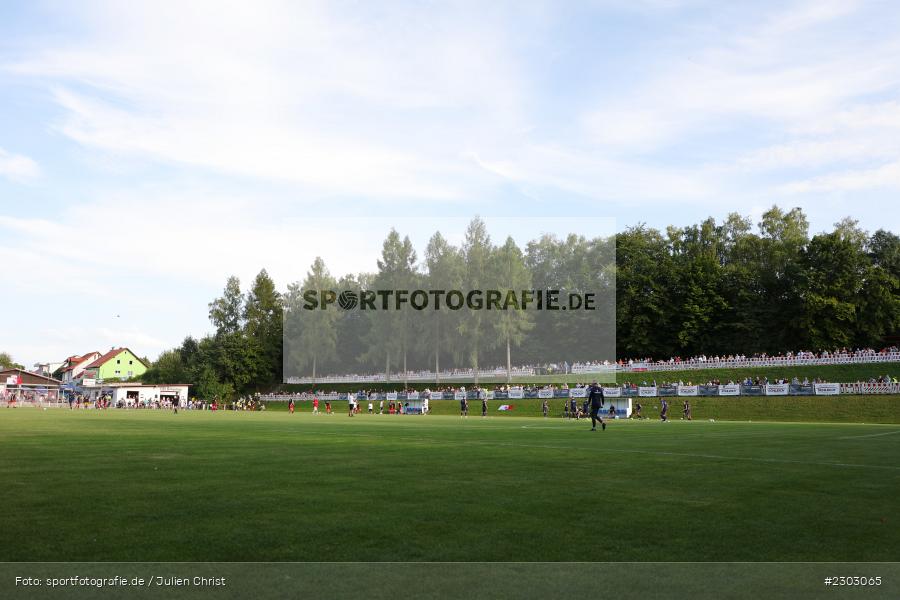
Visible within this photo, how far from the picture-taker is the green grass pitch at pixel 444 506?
6.87 meters

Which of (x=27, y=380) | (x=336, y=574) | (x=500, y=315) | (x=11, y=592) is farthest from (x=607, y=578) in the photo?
(x=27, y=380)

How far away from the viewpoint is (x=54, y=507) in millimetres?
8766

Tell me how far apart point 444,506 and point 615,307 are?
8577 centimetres

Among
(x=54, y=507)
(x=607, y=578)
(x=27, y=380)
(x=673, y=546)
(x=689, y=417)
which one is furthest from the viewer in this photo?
(x=27, y=380)

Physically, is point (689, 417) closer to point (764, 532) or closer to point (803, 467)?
point (803, 467)

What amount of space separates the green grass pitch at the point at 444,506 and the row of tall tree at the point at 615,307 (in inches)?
2755

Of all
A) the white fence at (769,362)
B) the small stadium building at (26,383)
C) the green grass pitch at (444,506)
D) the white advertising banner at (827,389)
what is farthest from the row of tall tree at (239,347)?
the green grass pitch at (444,506)

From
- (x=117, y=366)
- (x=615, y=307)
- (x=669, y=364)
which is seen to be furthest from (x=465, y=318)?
(x=117, y=366)

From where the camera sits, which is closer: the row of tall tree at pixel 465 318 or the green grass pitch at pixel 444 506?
the green grass pitch at pixel 444 506

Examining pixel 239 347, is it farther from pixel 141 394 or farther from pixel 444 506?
pixel 444 506

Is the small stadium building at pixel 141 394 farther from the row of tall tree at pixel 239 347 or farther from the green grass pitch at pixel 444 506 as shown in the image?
the green grass pitch at pixel 444 506

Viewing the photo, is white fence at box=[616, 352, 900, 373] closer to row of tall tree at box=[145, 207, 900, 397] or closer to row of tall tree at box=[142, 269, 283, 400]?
row of tall tree at box=[145, 207, 900, 397]

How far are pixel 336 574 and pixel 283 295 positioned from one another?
4466 inches

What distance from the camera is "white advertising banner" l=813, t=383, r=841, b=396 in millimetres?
56219
